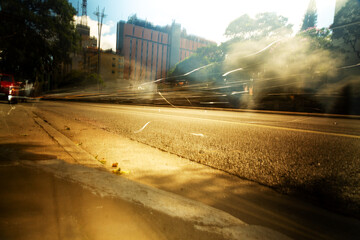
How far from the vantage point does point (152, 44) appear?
67.3 feet

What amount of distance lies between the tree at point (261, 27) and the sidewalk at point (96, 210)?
86.3 ft

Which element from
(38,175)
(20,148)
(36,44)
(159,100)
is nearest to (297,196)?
(38,175)

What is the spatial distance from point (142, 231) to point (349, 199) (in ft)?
5.80

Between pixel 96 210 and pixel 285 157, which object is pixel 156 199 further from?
pixel 285 157

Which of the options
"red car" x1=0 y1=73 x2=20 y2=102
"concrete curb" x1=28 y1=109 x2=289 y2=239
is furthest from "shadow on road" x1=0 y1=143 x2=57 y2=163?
"red car" x1=0 y1=73 x2=20 y2=102

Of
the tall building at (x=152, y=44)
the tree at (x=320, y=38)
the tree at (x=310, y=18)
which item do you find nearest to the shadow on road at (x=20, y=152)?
the tall building at (x=152, y=44)

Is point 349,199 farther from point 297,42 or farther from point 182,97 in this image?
point 182,97

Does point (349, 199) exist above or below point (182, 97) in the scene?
below

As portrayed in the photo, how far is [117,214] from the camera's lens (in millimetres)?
1325

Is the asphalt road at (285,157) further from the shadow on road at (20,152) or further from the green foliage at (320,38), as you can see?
the green foliage at (320,38)

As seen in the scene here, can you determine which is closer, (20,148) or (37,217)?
(37,217)

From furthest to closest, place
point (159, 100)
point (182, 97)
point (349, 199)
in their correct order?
point (159, 100), point (182, 97), point (349, 199)

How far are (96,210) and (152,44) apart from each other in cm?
2100

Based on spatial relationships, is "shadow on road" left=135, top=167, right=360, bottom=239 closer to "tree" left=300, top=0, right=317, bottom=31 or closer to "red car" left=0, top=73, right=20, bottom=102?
"red car" left=0, top=73, right=20, bottom=102
